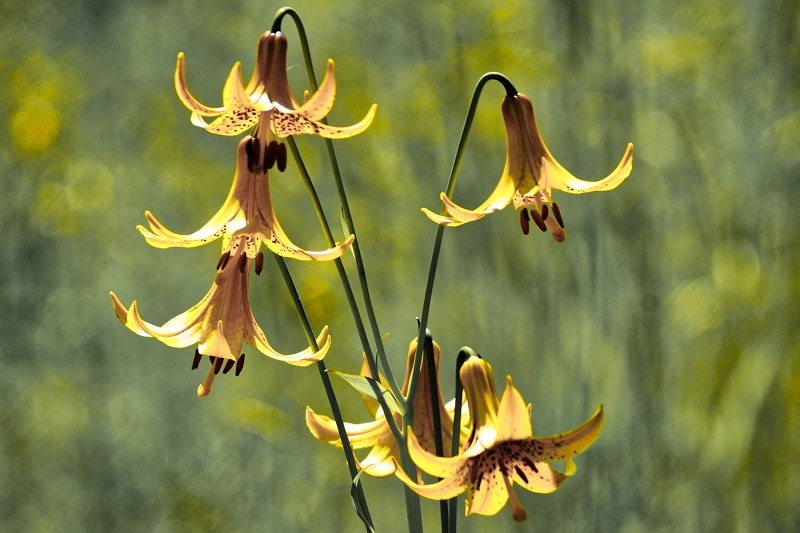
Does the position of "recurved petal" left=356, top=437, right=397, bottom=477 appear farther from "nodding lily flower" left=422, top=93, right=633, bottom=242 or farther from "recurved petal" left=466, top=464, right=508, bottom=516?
"nodding lily flower" left=422, top=93, right=633, bottom=242

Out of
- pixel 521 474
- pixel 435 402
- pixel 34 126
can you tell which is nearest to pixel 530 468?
pixel 521 474

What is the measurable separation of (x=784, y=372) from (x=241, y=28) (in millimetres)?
1038

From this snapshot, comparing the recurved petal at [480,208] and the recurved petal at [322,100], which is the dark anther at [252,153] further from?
the recurved petal at [480,208]

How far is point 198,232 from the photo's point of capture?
0.88 m

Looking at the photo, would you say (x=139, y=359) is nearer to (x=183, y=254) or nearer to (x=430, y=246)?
(x=183, y=254)

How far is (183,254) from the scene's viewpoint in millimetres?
1564

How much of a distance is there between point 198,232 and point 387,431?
0.31 metres

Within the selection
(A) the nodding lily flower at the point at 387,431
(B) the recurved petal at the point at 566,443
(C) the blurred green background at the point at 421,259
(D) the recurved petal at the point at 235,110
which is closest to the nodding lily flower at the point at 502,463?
(B) the recurved petal at the point at 566,443

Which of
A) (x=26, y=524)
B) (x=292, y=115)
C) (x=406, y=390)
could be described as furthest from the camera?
(x=26, y=524)

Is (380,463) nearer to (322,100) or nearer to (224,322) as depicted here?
(224,322)

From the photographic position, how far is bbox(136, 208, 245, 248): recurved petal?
2.85ft

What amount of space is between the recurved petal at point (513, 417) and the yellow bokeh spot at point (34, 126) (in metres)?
1.00

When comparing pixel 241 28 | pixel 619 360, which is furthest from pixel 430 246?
pixel 241 28

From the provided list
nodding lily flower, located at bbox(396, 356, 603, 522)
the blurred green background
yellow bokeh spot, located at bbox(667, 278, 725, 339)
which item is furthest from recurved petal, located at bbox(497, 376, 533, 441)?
yellow bokeh spot, located at bbox(667, 278, 725, 339)
